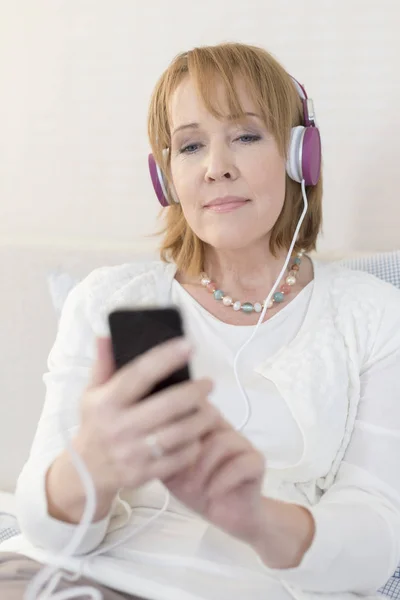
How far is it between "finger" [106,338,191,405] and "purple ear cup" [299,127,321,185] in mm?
499

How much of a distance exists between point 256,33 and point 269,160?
0.49 metres

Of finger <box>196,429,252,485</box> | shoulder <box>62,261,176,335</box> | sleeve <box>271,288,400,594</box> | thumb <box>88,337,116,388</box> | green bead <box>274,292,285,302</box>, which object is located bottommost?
sleeve <box>271,288,400,594</box>

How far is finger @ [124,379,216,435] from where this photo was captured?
46 centimetres

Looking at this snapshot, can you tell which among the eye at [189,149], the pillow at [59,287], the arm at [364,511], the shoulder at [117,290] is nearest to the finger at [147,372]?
the arm at [364,511]

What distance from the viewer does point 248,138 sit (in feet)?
2.85

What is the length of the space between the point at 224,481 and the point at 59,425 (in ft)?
1.02

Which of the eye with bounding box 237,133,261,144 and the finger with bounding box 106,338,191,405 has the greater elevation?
the eye with bounding box 237,133,261,144

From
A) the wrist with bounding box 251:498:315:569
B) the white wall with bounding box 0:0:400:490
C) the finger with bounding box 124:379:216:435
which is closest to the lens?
the finger with bounding box 124:379:216:435

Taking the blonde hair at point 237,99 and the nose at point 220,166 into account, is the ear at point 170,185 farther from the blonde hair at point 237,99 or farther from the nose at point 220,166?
the nose at point 220,166

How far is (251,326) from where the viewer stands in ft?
2.92

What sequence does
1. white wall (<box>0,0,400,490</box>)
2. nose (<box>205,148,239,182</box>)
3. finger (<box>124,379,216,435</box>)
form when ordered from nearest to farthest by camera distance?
finger (<box>124,379,216,435</box>) < nose (<box>205,148,239,182</box>) < white wall (<box>0,0,400,490</box>)

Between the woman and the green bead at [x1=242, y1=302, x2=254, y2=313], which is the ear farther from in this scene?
the green bead at [x1=242, y1=302, x2=254, y2=313]

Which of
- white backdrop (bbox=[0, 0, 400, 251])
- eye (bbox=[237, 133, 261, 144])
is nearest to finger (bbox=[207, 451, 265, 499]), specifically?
eye (bbox=[237, 133, 261, 144])

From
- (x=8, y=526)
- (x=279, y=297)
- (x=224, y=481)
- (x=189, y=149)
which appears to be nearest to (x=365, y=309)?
(x=279, y=297)
